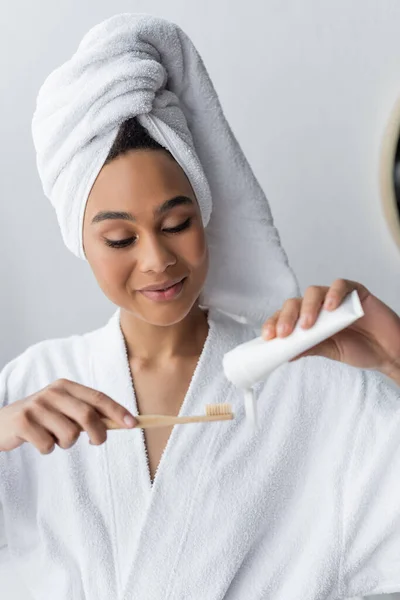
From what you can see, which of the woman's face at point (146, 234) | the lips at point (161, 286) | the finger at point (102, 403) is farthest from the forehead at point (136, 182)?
the finger at point (102, 403)

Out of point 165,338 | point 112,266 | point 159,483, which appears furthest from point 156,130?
point 159,483

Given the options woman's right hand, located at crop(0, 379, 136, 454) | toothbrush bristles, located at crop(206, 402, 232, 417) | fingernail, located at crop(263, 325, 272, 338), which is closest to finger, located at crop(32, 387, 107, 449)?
woman's right hand, located at crop(0, 379, 136, 454)

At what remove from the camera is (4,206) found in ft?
5.92

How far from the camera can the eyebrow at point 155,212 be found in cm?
118

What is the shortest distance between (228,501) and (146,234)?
1.42 ft

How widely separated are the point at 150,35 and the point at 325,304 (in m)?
0.49

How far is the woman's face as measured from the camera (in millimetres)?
1175

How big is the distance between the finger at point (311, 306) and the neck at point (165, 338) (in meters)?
0.40

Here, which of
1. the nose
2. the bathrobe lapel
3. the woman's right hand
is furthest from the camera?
the bathrobe lapel

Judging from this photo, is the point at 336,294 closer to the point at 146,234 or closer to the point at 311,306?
the point at 311,306

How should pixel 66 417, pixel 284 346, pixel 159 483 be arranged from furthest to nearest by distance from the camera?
pixel 159 483 < pixel 66 417 < pixel 284 346

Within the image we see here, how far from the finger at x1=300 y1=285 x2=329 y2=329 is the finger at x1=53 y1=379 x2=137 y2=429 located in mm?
237

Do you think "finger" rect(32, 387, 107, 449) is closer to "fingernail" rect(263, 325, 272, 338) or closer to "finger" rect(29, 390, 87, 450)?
"finger" rect(29, 390, 87, 450)

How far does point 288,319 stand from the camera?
98 centimetres
